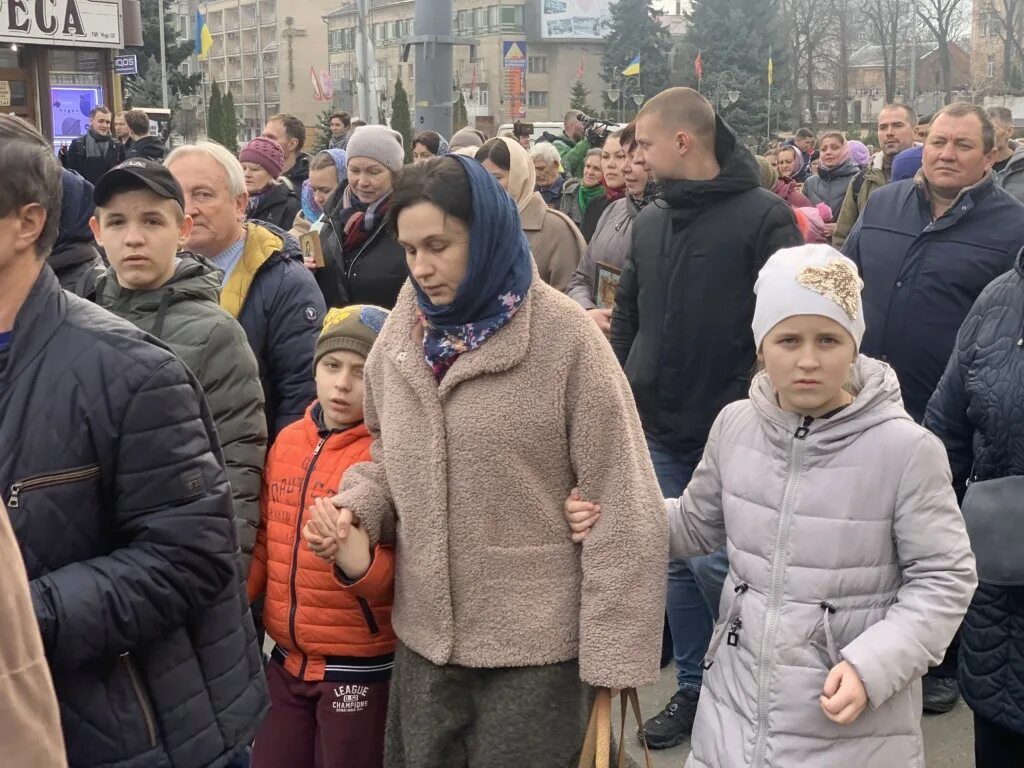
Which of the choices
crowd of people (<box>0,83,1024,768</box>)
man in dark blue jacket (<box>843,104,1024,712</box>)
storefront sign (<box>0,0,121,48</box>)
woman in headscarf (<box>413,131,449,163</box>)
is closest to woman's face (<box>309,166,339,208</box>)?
woman in headscarf (<box>413,131,449,163</box>)

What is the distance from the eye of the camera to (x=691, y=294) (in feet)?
14.2

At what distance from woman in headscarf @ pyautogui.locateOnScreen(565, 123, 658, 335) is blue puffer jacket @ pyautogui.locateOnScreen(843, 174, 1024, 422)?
1032mm

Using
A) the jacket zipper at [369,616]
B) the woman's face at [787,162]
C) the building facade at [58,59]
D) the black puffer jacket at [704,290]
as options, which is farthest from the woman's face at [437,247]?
the building facade at [58,59]

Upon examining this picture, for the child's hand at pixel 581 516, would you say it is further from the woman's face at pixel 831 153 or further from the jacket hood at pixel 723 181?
the woman's face at pixel 831 153

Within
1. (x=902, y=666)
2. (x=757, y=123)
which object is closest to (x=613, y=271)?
(x=902, y=666)

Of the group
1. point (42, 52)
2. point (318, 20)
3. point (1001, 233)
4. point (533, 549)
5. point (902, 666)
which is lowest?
point (902, 666)

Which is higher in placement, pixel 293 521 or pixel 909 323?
pixel 909 323

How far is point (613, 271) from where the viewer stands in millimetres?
5051

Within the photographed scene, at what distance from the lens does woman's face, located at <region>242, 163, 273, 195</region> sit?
21.9ft

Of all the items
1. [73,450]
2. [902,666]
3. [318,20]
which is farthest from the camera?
[318,20]

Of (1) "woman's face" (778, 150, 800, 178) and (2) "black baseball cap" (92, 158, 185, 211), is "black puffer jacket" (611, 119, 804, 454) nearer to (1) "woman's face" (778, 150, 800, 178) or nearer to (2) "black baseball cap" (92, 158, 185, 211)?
(2) "black baseball cap" (92, 158, 185, 211)

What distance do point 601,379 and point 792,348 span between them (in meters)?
0.43

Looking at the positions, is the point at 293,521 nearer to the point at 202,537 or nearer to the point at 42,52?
the point at 202,537

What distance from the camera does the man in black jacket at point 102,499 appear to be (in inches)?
82.0
